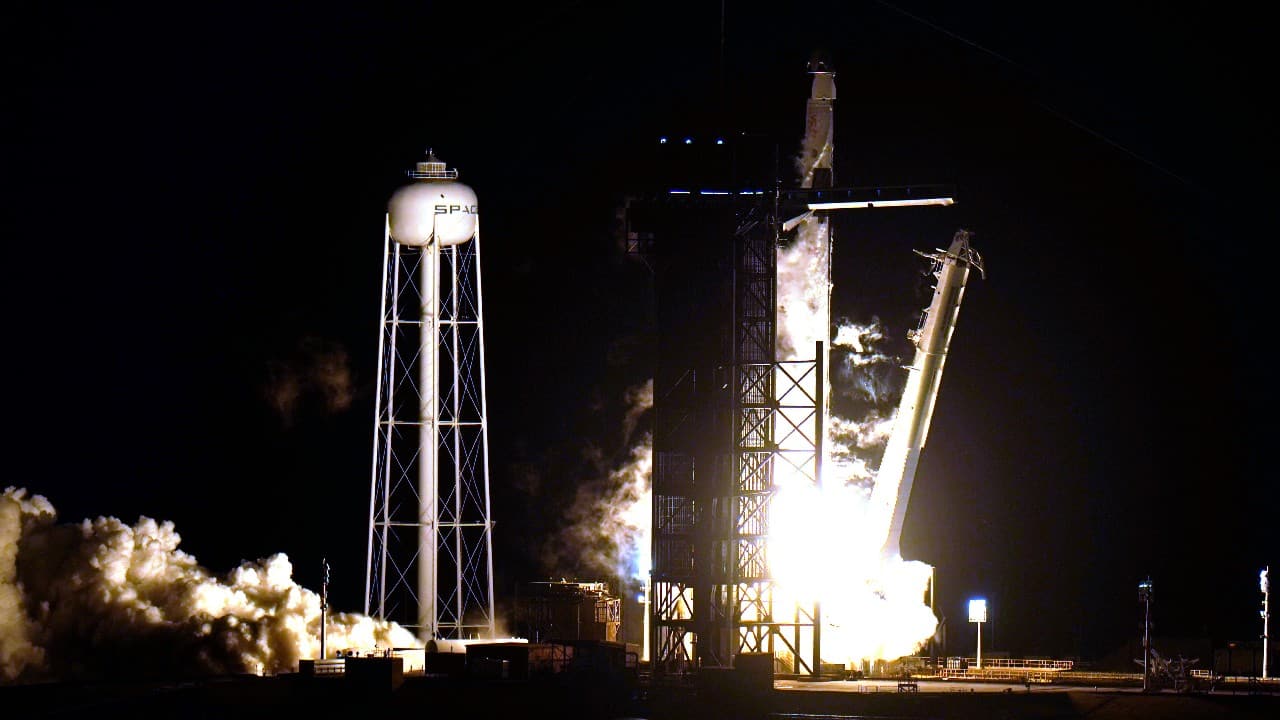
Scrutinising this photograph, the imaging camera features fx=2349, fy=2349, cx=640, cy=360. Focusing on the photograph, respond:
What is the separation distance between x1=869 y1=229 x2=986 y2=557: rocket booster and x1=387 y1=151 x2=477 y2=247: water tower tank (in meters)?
11.8

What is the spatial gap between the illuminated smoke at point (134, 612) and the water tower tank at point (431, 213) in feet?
30.4

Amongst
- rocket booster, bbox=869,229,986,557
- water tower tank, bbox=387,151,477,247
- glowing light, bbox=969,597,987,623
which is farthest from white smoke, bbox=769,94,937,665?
water tower tank, bbox=387,151,477,247

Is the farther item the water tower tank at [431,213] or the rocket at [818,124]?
the rocket at [818,124]

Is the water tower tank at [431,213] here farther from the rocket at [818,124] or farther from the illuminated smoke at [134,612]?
the illuminated smoke at [134,612]

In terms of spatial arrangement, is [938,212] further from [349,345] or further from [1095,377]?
[349,345]

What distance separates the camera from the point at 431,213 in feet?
196

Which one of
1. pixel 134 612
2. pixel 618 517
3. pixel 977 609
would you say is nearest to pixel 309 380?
pixel 618 517

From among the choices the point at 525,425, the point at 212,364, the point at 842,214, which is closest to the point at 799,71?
the point at 842,214

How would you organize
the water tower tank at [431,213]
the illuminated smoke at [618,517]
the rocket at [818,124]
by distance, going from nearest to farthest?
the water tower tank at [431,213] < the rocket at [818,124] < the illuminated smoke at [618,517]

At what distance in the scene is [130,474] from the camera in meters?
71.7

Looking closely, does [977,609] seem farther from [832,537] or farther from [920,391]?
[920,391]

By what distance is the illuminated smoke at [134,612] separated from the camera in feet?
190

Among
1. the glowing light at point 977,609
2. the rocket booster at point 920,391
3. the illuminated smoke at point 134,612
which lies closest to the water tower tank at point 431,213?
the illuminated smoke at point 134,612

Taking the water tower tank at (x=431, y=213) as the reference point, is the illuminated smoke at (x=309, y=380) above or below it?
below
